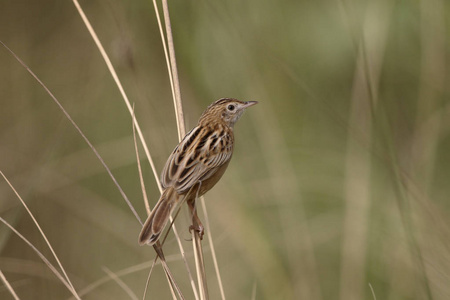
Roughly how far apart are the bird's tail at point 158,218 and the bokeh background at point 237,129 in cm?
181

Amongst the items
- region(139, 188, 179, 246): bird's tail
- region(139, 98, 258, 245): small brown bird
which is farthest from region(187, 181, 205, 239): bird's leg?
region(139, 188, 179, 246): bird's tail

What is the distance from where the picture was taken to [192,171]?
2914 millimetres

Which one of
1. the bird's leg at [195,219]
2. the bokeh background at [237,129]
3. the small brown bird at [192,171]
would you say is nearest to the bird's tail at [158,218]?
the small brown bird at [192,171]

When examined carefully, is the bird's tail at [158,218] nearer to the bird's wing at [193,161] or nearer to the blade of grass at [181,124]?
the bird's wing at [193,161]

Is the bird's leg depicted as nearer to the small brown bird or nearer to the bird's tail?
the small brown bird

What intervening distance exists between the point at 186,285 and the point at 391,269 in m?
1.59

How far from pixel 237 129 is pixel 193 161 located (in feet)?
8.30

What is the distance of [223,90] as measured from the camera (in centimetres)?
586

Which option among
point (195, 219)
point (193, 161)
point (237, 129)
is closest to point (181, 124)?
point (193, 161)

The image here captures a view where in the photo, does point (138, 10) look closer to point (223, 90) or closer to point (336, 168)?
point (223, 90)

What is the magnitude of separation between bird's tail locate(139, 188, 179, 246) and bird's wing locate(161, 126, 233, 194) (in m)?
0.04

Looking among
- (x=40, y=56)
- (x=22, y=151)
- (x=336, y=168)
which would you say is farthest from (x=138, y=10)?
(x=336, y=168)

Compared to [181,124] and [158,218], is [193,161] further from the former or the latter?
[158,218]

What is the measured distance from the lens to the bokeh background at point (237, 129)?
4992mm
